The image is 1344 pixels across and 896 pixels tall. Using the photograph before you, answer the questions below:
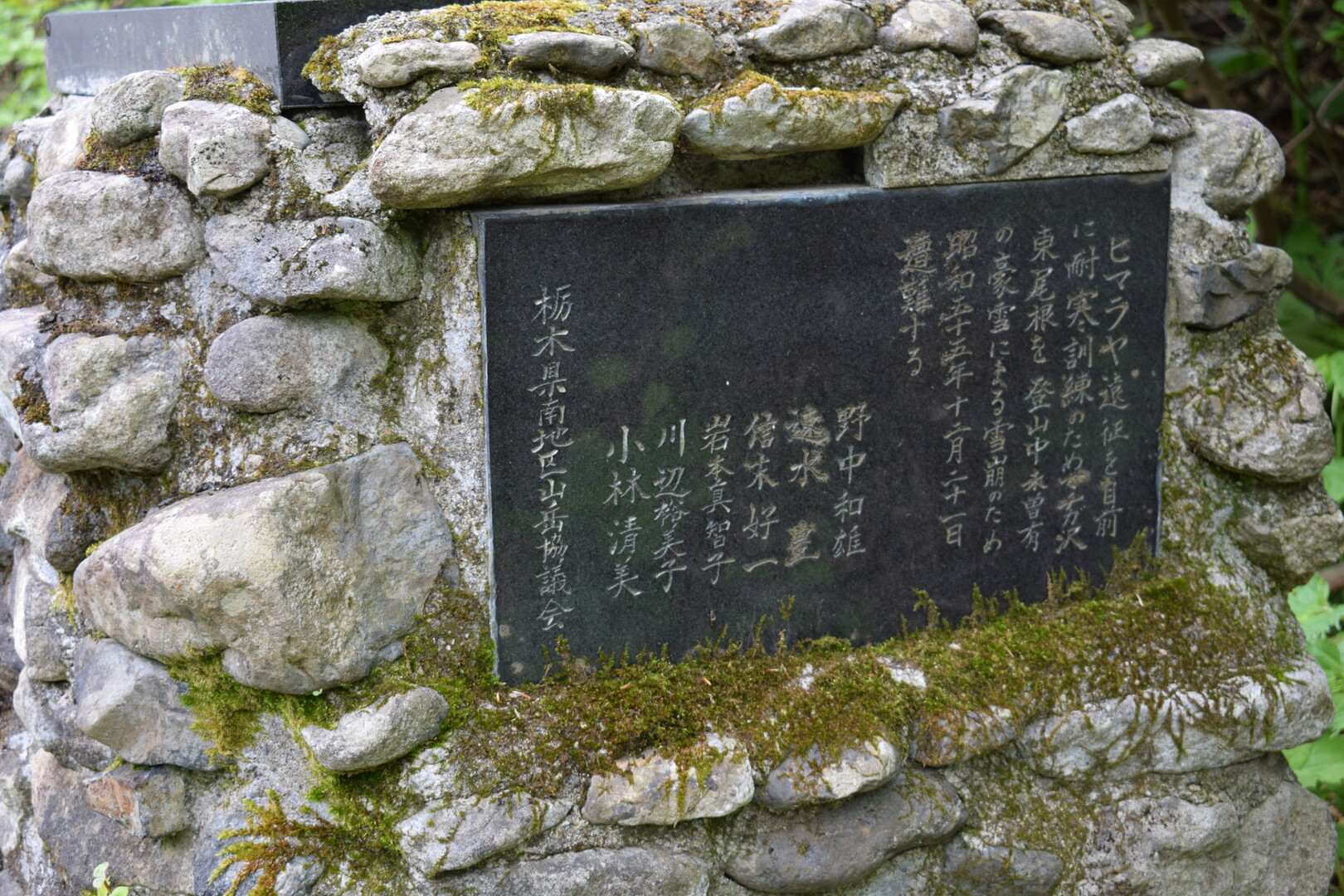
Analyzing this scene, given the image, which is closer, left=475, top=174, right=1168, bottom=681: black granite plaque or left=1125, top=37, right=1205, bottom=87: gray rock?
left=475, top=174, right=1168, bottom=681: black granite plaque

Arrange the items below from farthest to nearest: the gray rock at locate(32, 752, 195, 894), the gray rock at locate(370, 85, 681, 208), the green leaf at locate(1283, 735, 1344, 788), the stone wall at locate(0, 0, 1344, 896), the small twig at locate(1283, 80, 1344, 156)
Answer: the small twig at locate(1283, 80, 1344, 156) < the green leaf at locate(1283, 735, 1344, 788) < the gray rock at locate(32, 752, 195, 894) < the stone wall at locate(0, 0, 1344, 896) < the gray rock at locate(370, 85, 681, 208)

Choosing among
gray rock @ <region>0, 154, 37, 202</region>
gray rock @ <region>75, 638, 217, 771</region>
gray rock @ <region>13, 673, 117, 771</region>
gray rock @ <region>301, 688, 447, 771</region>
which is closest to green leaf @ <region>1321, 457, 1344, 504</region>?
gray rock @ <region>301, 688, 447, 771</region>

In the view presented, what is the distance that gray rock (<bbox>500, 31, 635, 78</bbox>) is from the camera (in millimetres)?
2617

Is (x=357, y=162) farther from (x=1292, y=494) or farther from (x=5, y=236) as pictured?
(x=1292, y=494)

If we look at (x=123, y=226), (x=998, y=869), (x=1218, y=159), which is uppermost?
(x=123, y=226)

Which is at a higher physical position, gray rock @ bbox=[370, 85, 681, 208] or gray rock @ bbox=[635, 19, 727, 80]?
gray rock @ bbox=[635, 19, 727, 80]

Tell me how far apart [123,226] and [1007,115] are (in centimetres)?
210

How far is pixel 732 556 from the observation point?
3.04 metres

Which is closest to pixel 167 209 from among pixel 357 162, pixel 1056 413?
pixel 357 162

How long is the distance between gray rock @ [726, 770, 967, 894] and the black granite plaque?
445mm

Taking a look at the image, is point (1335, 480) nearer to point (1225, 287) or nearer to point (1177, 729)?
point (1225, 287)

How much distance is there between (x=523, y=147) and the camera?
254 cm

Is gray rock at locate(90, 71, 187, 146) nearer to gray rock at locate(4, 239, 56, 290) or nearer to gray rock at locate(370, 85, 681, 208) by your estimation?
gray rock at locate(4, 239, 56, 290)

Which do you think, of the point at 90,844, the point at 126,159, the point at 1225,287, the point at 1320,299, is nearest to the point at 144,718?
the point at 90,844
